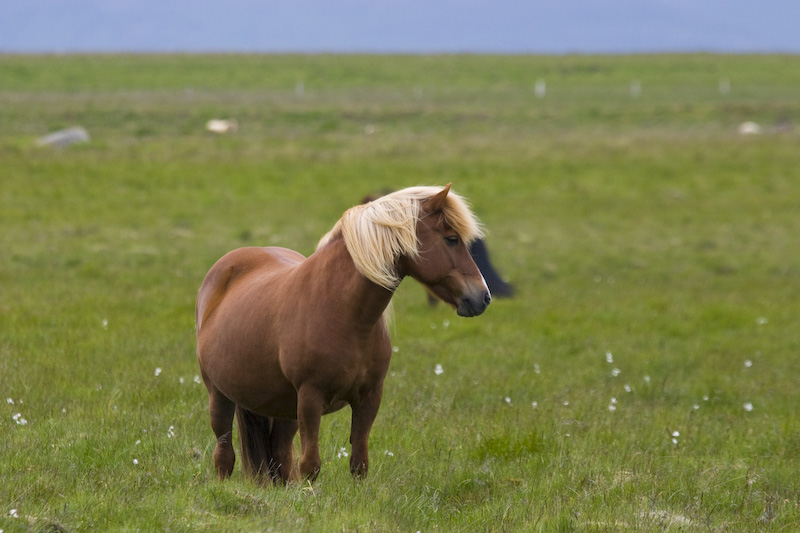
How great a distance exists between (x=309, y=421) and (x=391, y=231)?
3.72 feet

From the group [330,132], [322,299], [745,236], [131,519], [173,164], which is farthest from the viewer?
[330,132]

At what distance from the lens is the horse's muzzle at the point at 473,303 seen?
484 centimetres

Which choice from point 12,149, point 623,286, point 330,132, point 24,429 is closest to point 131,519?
point 24,429

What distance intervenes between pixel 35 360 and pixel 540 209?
16.5m

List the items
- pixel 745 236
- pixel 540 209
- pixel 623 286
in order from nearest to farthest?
pixel 623 286 → pixel 745 236 → pixel 540 209

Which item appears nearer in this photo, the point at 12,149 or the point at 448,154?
the point at 12,149

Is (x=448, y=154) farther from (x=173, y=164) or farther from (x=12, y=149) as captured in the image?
(x=12, y=149)

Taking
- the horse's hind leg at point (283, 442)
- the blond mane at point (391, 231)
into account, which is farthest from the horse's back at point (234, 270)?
the blond mane at point (391, 231)

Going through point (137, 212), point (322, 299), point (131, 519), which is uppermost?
point (322, 299)

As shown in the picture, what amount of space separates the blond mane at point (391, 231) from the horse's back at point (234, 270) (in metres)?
1.29

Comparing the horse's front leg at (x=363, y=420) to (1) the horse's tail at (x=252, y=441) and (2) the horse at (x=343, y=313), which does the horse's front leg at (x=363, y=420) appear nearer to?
(2) the horse at (x=343, y=313)

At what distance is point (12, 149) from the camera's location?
26.6m

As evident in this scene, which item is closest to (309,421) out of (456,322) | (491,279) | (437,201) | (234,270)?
(437,201)

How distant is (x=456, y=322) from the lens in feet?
41.5
